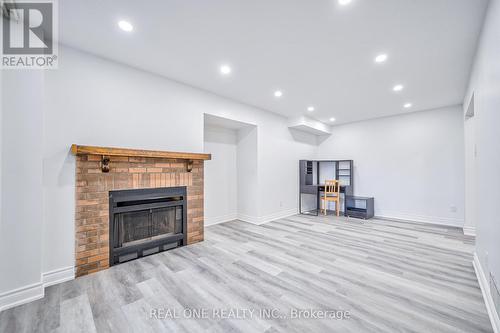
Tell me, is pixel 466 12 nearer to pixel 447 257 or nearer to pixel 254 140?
pixel 447 257

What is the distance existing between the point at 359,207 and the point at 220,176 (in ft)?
13.1

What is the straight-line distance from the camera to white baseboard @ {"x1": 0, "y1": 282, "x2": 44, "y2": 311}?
1851 mm

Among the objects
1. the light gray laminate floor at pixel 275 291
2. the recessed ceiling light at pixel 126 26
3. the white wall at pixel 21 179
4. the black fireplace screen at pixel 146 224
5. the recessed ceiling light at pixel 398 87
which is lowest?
the light gray laminate floor at pixel 275 291

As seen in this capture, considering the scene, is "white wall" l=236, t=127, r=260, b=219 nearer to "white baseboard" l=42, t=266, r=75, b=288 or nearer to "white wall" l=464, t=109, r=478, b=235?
"white baseboard" l=42, t=266, r=75, b=288

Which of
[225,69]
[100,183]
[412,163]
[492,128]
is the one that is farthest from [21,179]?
[412,163]

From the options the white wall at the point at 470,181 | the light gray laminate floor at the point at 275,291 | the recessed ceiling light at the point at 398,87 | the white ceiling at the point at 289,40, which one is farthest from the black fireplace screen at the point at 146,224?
the white wall at the point at 470,181

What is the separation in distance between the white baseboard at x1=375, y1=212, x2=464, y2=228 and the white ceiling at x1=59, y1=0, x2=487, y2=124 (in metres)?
2.79

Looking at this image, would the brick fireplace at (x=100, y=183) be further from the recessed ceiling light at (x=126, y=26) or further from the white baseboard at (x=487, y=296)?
the white baseboard at (x=487, y=296)

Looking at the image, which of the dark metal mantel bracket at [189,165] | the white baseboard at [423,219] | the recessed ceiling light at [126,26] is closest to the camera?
the recessed ceiling light at [126,26]

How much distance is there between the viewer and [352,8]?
1.85 metres

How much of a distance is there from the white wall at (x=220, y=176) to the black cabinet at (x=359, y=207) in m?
3.03

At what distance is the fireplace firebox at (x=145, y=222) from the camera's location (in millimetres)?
2699

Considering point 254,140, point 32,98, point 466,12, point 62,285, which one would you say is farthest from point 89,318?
point 466,12

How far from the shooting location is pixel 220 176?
4.86 m
